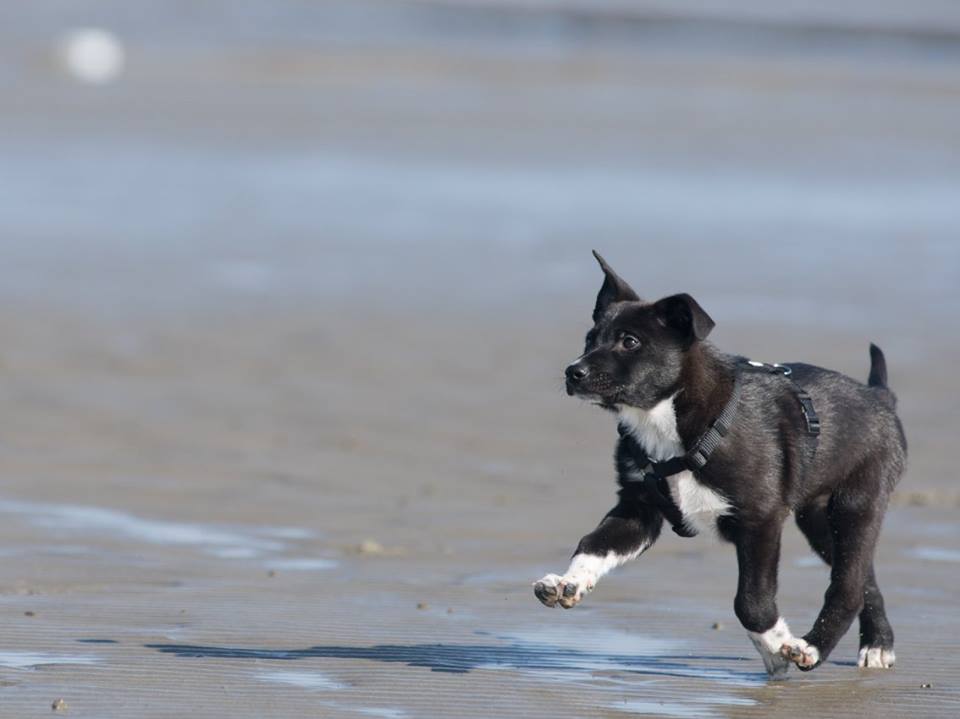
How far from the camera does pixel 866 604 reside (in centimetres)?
621

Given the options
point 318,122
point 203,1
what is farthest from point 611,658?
point 203,1

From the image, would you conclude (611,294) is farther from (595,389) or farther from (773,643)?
(773,643)

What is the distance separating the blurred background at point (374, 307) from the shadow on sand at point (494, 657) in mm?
185

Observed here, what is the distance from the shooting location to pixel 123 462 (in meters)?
9.52

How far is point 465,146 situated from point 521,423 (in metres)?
12.2

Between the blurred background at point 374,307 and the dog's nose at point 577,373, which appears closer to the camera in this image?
the dog's nose at point 577,373

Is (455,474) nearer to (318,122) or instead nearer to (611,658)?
(611,658)

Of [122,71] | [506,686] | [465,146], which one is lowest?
[506,686]

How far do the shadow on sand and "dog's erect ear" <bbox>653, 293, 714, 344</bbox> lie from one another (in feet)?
3.41

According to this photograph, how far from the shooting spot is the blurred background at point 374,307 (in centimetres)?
717

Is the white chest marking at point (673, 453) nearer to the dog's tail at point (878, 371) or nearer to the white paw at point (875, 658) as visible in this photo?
the white paw at point (875, 658)

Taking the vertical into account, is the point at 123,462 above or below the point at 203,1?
below

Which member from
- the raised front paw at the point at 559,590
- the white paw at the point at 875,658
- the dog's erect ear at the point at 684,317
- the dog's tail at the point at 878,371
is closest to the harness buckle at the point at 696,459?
the dog's erect ear at the point at 684,317

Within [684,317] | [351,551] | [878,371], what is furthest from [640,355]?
[351,551]
